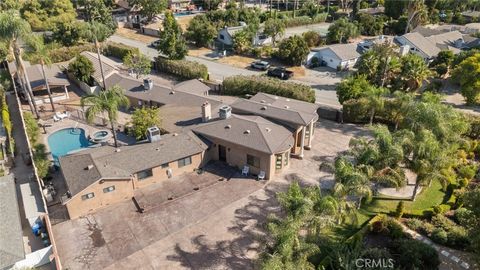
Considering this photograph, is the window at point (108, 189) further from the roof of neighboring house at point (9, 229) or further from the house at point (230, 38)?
the house at point (230, 38)

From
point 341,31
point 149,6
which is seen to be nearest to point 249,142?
point 341,31

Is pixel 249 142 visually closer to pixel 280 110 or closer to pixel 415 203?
pixel 280 110

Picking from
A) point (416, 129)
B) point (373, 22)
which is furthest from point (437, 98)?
point (373, 22)

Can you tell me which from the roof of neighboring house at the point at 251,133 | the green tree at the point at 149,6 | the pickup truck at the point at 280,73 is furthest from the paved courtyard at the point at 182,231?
the green tree at the point at 149,6

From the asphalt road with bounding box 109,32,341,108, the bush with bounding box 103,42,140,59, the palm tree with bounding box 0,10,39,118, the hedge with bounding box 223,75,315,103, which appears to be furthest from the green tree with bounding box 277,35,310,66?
the palm tree with bounding box 0,10,39,118

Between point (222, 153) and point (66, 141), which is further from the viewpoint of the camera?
point (66, 141)
